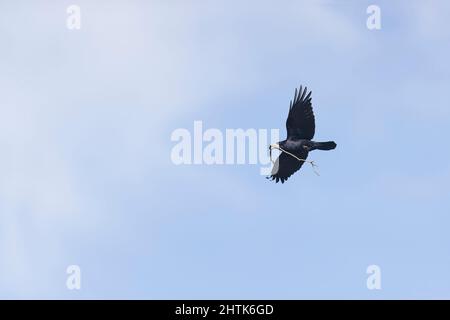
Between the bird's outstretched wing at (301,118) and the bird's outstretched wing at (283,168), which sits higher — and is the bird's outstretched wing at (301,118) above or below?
above

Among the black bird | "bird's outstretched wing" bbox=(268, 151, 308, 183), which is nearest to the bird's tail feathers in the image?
the black bird

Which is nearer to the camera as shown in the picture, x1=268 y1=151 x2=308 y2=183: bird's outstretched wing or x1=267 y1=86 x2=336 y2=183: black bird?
x1=267 y1=86 x2=336 y2=183: black bird

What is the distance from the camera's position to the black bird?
26.2 meters

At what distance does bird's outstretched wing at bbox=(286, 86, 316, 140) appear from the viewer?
1032 inches

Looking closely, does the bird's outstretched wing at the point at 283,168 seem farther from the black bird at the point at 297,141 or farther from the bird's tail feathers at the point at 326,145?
the bird's tail feathers at the point at 326,145

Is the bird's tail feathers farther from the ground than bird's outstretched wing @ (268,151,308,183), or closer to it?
farther from the ground

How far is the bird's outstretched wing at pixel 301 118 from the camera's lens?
26.2 m

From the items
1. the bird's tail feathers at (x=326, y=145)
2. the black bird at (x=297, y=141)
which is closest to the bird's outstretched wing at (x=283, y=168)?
the black bird at (x=297, y=141)

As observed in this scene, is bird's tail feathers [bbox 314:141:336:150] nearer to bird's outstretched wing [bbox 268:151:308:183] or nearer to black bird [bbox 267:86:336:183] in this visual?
black bird [bbox 267:86:336:183]

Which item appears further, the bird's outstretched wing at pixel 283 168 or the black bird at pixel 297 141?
the bird's outstretched wing at pixel 283 168

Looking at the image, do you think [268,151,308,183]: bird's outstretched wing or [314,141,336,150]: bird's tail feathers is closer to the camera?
[314,141,336,150]: bird's tail feathers

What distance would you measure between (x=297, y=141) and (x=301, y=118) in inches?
35.0
